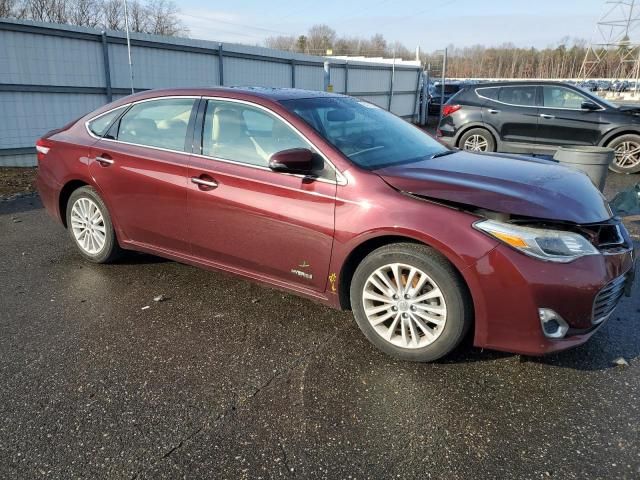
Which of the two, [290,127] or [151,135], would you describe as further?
[151,135]

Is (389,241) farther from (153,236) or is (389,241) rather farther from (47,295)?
(47,295)

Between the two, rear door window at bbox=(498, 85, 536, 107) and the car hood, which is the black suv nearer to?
rear door window at bbox=(498, 85, 536, 107)

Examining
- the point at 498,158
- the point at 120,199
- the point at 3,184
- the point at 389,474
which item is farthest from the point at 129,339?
the point at 3,184

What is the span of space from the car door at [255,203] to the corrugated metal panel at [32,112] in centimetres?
700

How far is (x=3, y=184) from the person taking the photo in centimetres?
805

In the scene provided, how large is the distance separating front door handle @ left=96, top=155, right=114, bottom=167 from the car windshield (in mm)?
1681

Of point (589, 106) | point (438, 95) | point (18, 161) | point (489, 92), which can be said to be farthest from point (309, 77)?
point (438, 95)

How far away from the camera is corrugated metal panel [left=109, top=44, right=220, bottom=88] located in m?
10.5

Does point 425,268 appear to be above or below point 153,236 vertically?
above

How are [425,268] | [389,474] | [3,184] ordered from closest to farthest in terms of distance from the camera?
[389,474] < [425,268] < [3,184]

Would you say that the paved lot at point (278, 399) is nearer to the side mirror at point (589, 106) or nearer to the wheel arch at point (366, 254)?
the wheel arch at point (366, 254)

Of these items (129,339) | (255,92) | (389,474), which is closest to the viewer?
(389,474)

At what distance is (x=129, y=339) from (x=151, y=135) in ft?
5.66

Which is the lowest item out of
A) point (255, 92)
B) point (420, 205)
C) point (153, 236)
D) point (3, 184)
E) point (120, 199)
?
point (3, 184)
